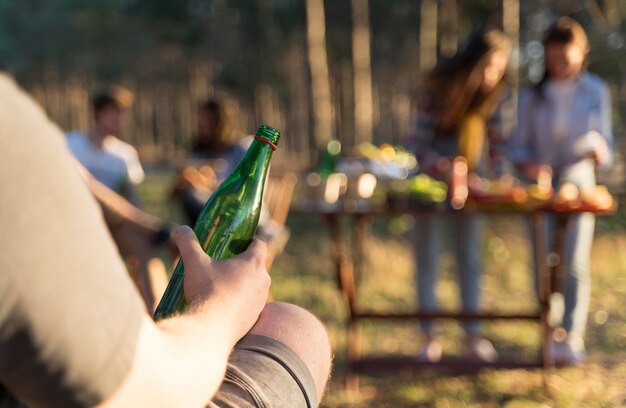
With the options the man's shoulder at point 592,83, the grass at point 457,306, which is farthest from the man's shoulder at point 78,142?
the man's shoulder at point 592,83

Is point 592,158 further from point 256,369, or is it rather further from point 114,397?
point 114,397

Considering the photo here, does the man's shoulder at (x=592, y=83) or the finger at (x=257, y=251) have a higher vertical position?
the man's shoulder at (x=592, y=83)

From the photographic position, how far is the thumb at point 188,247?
137cm

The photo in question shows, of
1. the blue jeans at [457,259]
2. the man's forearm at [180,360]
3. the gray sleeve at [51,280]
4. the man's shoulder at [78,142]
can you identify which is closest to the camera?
the gray sleeve at [51,280]

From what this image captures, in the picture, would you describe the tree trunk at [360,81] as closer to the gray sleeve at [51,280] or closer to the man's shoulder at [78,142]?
the man's shoulder at [78,142]

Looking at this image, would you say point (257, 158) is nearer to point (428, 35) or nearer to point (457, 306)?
point (457, 306)

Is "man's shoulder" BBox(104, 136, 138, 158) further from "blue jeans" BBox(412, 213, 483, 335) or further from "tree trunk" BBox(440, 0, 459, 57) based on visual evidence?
"tree trunk" BBox(440, 0, 459, 57)

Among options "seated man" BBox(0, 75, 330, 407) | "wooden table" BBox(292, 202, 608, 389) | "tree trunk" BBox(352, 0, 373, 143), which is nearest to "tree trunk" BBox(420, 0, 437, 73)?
"tree trunk" BBox(352, 0, 373, 143)

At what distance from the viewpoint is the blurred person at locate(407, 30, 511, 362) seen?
14.1 ft

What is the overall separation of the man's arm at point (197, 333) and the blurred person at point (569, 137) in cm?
314

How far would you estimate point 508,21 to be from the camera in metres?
9.94

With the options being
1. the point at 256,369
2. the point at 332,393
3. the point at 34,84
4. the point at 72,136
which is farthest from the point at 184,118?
the point at 256,369

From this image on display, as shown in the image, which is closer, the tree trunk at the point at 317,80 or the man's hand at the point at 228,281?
the man's hand at the point at 228,281

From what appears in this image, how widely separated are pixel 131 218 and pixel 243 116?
1911 cm
